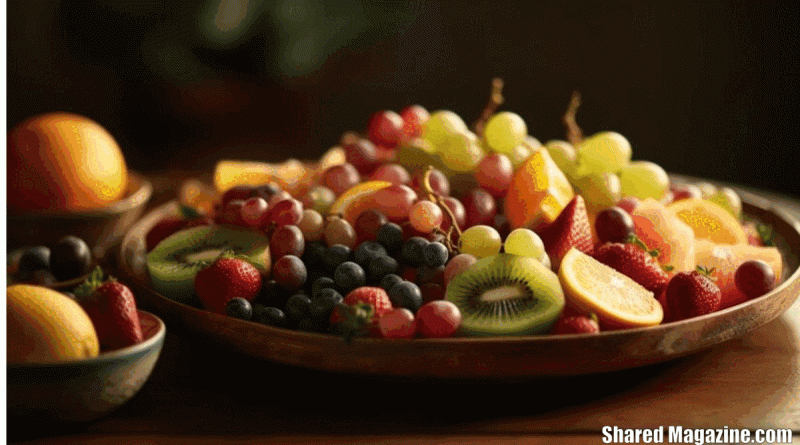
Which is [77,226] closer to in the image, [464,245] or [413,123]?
[413,123]

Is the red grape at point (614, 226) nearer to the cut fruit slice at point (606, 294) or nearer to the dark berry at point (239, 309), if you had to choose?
the cut fruit slice at point (606, 294)

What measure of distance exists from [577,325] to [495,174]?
1.38 feet

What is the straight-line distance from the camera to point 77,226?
138cm

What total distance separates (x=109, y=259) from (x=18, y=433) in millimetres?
586

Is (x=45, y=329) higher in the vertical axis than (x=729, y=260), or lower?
lower

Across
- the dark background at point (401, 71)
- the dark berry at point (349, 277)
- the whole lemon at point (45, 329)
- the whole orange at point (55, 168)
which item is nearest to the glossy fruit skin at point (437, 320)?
the dark berry at point (349, 277)

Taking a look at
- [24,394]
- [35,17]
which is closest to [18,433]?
[24,394]

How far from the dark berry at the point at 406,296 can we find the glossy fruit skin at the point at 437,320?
0.04 meters

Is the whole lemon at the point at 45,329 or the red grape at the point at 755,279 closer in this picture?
the whole lemon at the point at 45,329

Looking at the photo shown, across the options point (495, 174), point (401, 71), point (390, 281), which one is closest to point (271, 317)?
point (390, 281)

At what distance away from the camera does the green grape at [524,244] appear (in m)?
0.96

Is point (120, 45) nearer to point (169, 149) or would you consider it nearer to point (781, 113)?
point (169, 149)

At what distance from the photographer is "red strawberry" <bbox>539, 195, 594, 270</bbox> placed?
1.02 metres

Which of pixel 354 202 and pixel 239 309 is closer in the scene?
pixel 239 309
